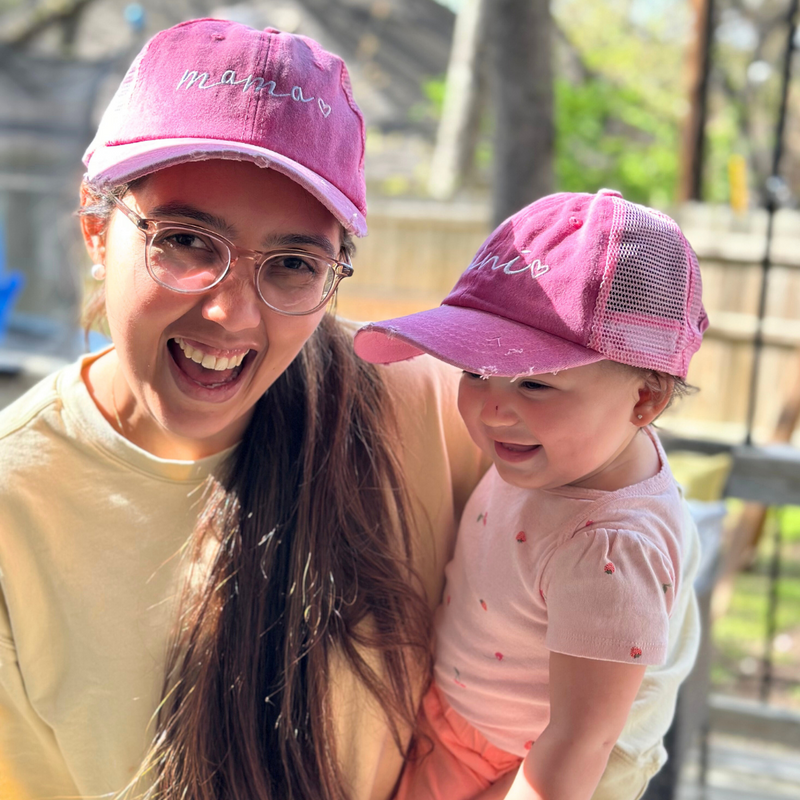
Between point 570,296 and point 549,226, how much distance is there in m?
0.13

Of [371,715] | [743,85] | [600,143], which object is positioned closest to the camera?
[371,715]

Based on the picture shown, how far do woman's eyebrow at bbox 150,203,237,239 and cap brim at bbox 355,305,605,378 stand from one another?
25 cm

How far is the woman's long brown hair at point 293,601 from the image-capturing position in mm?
1418

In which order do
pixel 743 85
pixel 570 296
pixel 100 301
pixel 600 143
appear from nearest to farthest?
pixel 570 296 < pixel 100 301 < pixel 600 143 < pixel 743 85

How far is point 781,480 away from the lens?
11.2 ft

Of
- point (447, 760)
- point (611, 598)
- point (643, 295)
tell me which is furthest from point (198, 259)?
point (447, 760)

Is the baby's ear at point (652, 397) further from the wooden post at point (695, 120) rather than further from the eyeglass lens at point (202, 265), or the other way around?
the wooden post at point (695, 120)

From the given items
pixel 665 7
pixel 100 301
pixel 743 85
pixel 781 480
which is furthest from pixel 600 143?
pixel 100 301

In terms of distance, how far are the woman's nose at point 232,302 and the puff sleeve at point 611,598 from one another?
0.53 metres

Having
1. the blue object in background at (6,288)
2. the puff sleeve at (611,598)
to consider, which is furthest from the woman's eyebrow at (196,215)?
the blue object in background at (6,288)

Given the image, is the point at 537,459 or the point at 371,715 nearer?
the point at 537,459

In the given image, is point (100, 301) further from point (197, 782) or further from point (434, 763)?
Answer: point (434, 763)

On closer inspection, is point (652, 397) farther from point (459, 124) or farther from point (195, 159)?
point (459, 124)

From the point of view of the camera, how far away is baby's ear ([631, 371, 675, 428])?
1321 mm
